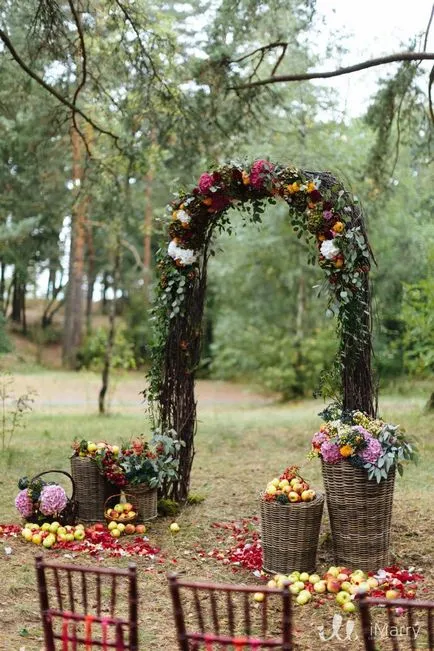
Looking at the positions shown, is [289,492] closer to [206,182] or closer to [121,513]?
[121,513]

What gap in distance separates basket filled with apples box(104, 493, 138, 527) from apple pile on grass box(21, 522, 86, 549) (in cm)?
30

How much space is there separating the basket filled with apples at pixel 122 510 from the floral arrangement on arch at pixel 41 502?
15.1 inches

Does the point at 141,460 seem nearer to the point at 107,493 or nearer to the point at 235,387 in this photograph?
the point at 107,493

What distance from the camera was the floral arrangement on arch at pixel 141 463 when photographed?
19.7 feet

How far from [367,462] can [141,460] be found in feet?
6.79

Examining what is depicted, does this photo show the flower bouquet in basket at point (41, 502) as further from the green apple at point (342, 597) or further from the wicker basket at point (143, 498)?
the green apple at point (342, 597)

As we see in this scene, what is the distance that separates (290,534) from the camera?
16.0 ft

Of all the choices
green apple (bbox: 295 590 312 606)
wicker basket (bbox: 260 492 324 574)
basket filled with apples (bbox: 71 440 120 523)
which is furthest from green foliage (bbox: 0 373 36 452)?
green apple (bbox: 295 590 312 606)

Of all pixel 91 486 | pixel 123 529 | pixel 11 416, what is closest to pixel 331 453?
pixel 123 529

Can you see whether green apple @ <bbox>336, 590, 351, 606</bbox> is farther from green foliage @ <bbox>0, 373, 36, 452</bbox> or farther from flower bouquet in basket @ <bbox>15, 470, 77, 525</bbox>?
green foliage @ <bbox>0, 373, 36, 452</bbox>

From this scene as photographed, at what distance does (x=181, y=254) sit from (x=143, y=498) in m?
2.08

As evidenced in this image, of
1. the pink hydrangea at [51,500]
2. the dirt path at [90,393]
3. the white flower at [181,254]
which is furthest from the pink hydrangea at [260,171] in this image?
the dirt path at [90,393]

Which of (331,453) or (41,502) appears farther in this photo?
(41,502)

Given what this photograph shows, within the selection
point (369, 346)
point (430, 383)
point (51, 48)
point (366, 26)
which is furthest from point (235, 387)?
point (369, 346)
